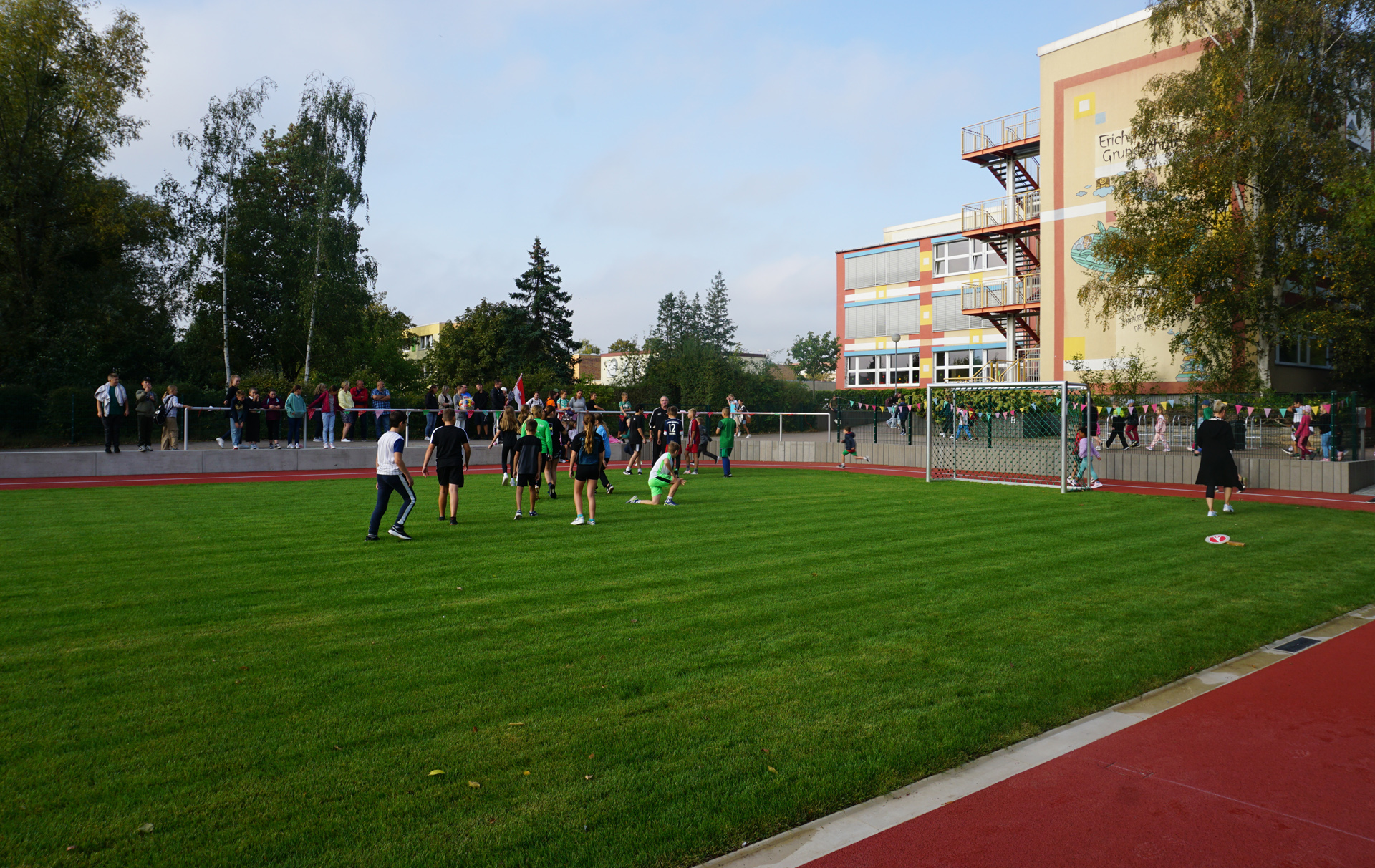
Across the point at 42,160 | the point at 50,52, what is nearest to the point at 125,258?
the point at 42,160

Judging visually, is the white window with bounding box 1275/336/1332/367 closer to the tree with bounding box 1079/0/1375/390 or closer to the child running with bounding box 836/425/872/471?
the tree with bounding box 1079/0/1375/390

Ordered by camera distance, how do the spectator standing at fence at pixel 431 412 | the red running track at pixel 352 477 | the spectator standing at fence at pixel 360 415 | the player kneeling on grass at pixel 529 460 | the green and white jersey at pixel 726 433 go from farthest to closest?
the spectator standing at fence at pixel 360 415, the spectator standing at fence at pixel 431 412, the green and white jersey at pixel 726 433, the red running track at pixel 352 477, the player kneeling on grass at pixel 529 460

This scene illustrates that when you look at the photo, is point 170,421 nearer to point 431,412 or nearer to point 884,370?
point 431,412

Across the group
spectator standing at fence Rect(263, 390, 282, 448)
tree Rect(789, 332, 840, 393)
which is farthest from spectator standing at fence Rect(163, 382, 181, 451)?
tree Rect(789, 332, 840, 393)

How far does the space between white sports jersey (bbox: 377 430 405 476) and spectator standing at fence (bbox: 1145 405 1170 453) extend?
774 inches

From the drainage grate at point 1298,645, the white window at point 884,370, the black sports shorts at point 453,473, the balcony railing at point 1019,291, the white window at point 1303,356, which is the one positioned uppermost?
the balcony railing at point 1019,291

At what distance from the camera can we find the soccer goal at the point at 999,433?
22.4 meters

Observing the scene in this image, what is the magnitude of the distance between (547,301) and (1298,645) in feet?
213

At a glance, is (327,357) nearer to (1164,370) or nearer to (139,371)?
(139,371)

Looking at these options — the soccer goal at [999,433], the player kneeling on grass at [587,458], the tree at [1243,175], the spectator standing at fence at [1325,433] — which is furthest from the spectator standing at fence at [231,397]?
the spectator standing at fence at [1325,433]

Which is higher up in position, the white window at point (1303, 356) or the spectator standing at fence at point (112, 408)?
the white window at point (1303, 356)

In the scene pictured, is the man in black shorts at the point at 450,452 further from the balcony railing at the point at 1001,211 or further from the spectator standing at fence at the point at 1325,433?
the balcony railing at the point at 1001,211

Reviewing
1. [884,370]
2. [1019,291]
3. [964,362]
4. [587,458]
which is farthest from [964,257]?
[587,458]

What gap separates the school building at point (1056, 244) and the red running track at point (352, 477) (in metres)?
10.9
